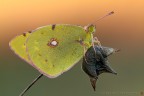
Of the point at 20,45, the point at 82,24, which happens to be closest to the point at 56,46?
the point at 20,45

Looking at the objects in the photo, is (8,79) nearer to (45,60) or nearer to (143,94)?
(45,60)

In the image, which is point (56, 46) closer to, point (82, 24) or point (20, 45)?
point (20, 45)

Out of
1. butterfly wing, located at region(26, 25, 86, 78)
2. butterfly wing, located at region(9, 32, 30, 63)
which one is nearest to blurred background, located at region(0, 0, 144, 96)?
butterfly wing, located at region(26, 25, 86, 78)

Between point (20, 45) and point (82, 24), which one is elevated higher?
point (20, 45)

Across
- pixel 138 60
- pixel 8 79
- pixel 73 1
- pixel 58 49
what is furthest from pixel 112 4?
pixel 58 49

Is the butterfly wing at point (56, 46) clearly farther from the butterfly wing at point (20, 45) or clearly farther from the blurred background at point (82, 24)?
the blurred background at point (82, 24)

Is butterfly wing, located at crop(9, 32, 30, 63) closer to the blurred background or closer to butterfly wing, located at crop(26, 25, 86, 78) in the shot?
butterfly wing, located at crop(26, 25, 86, 78)

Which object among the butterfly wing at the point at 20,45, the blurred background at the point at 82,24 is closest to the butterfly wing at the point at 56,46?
the butterfly wing at the point at 20,45

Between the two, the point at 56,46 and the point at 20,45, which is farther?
the point at 56,46

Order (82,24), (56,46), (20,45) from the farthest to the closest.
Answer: (82,24) < (56,46) < (20,45)
